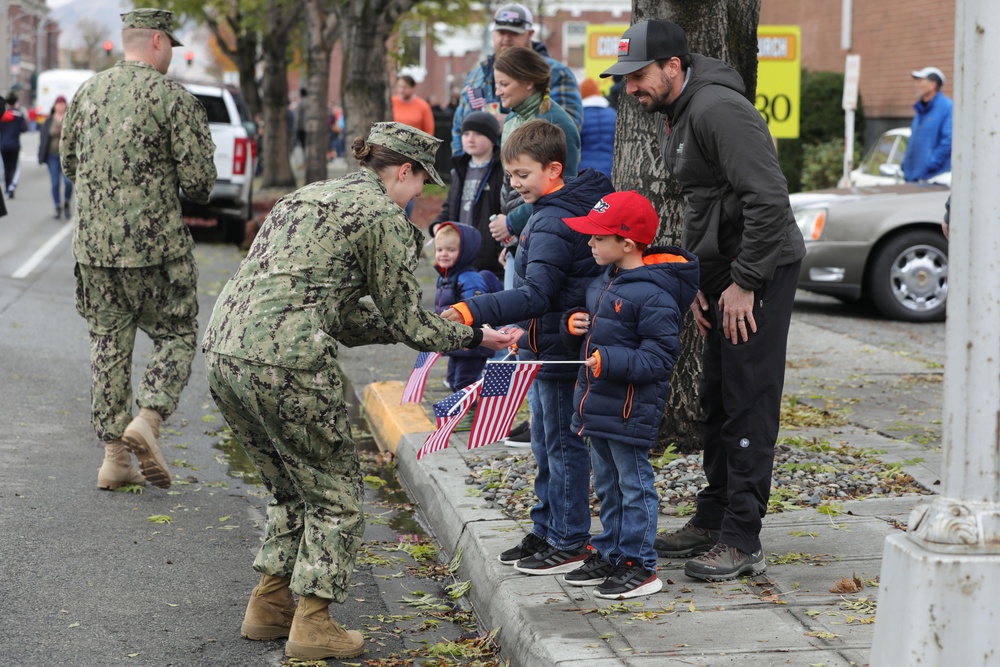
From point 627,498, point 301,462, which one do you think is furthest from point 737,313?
point 301,462

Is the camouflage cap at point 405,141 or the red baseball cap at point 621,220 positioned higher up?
the camouflage cap at point 405,141

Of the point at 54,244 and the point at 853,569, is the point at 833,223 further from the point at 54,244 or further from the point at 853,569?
the point at 54,244

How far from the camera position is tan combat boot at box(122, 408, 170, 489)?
5992 mm

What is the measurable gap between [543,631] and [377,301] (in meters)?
1.17

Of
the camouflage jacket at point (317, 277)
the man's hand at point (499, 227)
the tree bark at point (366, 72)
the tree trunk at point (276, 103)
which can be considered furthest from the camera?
the tree trunk at point (276, 103)

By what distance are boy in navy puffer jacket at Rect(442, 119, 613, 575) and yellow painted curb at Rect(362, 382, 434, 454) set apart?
2336mm

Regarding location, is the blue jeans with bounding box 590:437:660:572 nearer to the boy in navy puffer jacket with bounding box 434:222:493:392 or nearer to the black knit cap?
the boy in navy puffer jacket with bounding box 434:222:493:392

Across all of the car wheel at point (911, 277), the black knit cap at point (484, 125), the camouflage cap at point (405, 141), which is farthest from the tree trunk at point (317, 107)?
the camouflage cap at point (405, 141)

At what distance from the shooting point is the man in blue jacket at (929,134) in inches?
505

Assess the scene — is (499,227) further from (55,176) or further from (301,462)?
(55,176)

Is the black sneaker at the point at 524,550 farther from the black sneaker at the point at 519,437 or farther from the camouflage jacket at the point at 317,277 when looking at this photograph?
the black sneaker at the point at 519,437

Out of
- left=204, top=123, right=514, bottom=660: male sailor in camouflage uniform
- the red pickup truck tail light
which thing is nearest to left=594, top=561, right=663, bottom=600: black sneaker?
left=204, top=123, right=514, bottom=660: male sailor in camouflage uniform

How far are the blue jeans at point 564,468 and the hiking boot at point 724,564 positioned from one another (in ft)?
1.46

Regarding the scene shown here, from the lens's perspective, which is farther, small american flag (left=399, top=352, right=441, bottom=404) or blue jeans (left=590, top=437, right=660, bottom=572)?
small american flag (left=399, top=352, right=441, bottom=404)
